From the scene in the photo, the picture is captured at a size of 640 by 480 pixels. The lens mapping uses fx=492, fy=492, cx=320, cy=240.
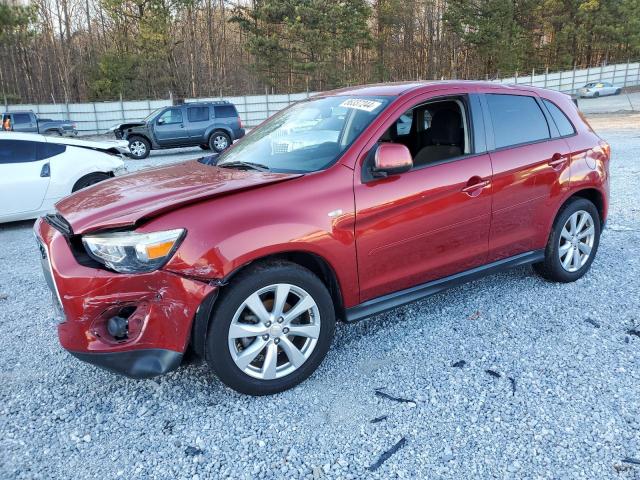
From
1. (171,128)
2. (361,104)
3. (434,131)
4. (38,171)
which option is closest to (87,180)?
(38,171)

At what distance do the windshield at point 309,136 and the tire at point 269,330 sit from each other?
74cm

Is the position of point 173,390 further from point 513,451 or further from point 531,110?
point 531,110

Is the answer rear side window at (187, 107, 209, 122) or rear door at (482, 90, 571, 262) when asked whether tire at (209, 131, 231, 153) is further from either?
rear door at (482, 90, 571, 262)

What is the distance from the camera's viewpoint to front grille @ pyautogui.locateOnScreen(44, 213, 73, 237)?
265 centimetres

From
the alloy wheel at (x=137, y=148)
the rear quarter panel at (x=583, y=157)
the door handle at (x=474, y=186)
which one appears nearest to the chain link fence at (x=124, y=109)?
the alloy wheel at (x=137, y=148)

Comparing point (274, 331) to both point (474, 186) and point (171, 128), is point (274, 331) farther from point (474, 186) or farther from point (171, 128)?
point (171, 128)

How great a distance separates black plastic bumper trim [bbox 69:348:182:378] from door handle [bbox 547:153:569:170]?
10.2 ft

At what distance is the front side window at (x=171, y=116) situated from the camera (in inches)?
655

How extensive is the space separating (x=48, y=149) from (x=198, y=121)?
10474mm

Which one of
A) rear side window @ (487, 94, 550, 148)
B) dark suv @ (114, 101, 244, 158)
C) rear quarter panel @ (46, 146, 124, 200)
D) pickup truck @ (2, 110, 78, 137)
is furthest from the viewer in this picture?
pickup truck @ (2, 110, 78, 137)

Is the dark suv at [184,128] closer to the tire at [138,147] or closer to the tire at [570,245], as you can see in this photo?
the tire at [138,147]

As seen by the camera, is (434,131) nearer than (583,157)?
Yes

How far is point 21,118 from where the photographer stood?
20.5 meters

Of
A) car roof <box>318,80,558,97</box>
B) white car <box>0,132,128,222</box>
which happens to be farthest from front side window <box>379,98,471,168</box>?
white car <box>0,132,128,222</box>
